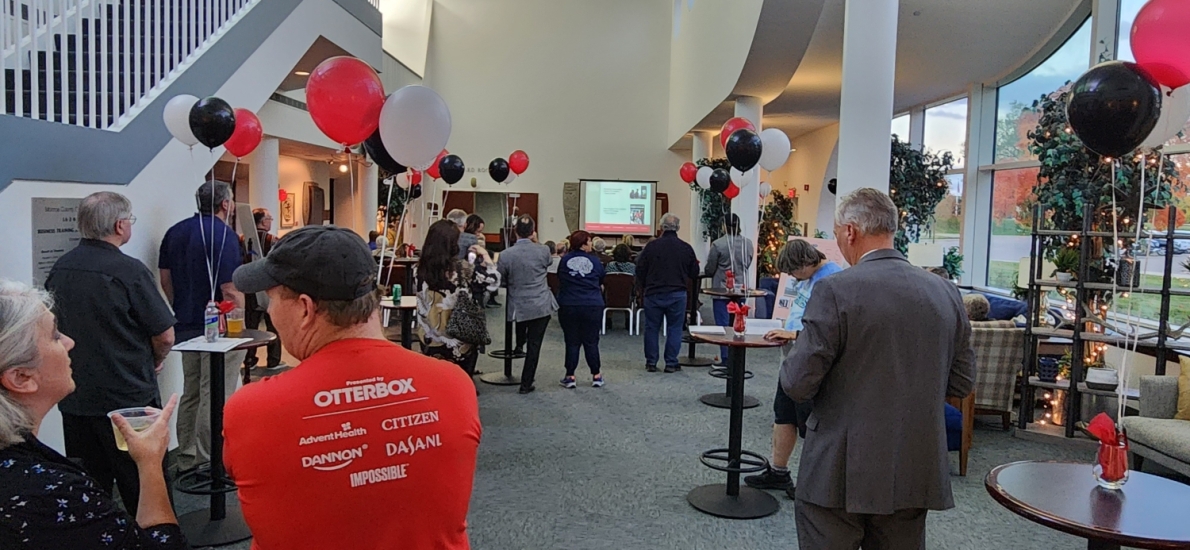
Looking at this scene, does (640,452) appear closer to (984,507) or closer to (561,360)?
(984,507)

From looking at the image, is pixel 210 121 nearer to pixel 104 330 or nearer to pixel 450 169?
pixel 104 330

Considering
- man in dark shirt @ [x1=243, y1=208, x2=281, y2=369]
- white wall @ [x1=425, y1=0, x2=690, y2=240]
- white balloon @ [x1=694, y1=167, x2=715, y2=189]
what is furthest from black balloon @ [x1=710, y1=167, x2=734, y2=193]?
white wall @ [x1=425, y1=0, x2=690, y2=240]

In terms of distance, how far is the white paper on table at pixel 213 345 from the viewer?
3.25 m

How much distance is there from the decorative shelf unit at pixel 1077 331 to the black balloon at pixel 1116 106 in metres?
2.62

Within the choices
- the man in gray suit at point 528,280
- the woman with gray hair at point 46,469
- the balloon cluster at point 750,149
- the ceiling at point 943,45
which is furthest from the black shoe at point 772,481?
the ceiling at point 943,45

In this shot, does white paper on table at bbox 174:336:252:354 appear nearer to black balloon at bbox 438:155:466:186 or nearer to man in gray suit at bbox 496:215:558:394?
man in gray suit at bbox 496:215:558:394

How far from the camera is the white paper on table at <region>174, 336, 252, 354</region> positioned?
3254mm

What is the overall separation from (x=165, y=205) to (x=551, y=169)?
1208 cm

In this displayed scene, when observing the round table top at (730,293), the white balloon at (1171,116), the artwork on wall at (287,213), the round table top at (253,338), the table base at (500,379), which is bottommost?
the table base at (500,379)

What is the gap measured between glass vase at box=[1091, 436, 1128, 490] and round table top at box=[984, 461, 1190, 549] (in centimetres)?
2

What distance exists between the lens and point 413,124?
398cm

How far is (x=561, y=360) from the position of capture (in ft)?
24.7

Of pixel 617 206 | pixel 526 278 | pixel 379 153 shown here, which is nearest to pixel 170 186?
pixel 379 153

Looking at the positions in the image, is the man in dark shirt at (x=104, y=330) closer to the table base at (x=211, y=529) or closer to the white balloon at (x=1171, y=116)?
the table base at (x=211, y=529)
